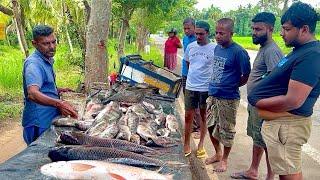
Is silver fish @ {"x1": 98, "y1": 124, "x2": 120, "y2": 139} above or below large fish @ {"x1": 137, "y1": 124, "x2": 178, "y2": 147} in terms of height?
above

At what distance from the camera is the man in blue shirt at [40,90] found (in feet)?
13.4

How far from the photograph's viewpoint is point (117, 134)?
4156mm

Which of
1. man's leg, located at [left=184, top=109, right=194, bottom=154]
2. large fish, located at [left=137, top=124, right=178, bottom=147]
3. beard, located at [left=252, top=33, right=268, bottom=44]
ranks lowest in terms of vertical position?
man's leg, located at [left=184, top=109, right=194, bottom=154]

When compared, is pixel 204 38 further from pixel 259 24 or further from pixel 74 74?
pixel 74 74

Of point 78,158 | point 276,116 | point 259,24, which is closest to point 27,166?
point 78,158

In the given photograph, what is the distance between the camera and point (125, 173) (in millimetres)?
3137

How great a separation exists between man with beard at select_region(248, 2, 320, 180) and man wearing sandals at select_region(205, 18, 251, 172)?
5.52ft

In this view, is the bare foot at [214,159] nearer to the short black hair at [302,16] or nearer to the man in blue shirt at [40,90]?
the man in blue shirt at [40,90]

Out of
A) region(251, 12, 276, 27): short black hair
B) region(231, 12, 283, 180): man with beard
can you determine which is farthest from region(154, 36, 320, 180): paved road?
region(251, 12, 276, 27): short black hair

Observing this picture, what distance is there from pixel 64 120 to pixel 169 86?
2.67m

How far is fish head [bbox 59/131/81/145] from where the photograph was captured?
3835mm

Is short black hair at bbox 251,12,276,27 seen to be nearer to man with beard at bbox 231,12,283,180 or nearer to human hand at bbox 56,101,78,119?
man with beard at bbox 231,12,283,180

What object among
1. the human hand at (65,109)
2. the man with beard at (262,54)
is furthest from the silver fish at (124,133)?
the man with beard at (262,54)

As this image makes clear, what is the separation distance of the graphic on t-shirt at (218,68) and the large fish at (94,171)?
2707mm
